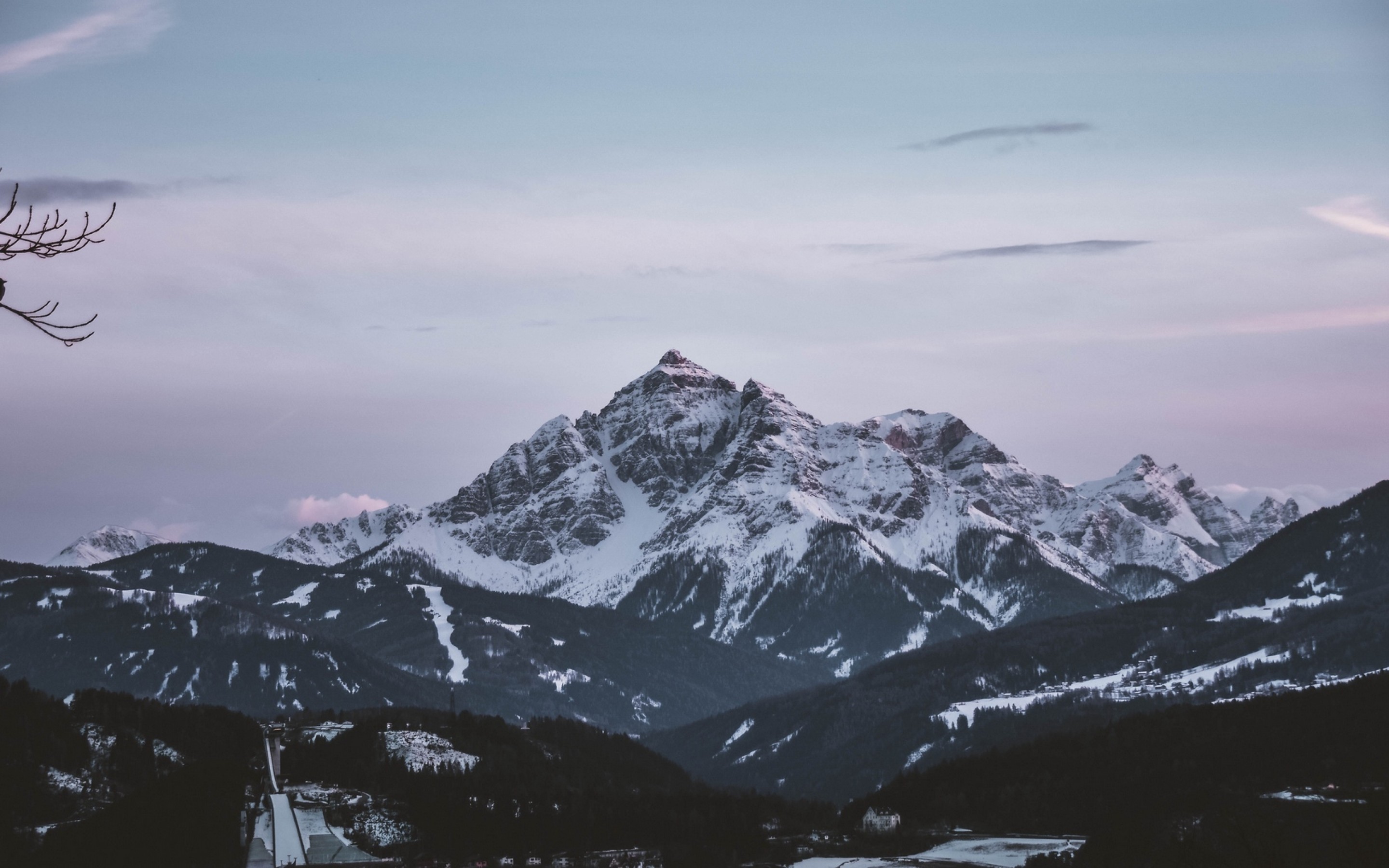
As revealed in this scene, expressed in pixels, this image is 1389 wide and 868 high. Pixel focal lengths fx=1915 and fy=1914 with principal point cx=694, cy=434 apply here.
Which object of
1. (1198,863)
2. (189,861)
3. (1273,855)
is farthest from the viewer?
(189,861)

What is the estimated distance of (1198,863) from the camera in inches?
4466

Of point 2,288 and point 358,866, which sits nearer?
point 2,288

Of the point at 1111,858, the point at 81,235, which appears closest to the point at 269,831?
the point at 1111,858

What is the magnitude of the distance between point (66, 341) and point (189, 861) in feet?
468

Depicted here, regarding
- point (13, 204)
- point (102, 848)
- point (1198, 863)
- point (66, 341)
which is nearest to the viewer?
point (13, 204)

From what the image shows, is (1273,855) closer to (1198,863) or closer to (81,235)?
(81,235)

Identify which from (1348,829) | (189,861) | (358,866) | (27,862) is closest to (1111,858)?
(358,866)

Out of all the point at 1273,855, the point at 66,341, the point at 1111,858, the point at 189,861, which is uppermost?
the point at 66,341

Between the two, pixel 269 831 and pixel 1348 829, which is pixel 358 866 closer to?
pixel 269 831

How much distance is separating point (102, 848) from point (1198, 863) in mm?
115323

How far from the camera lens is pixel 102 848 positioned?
18688 centimetres

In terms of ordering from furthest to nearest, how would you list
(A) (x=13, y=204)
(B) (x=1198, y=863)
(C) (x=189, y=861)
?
1. (C) (x=189, y=861)
2. (B) (x=1198, y=863)
3. (A) (x=13, y=204)

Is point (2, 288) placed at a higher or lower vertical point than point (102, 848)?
higher

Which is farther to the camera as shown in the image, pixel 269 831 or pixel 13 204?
pixel 269 831
